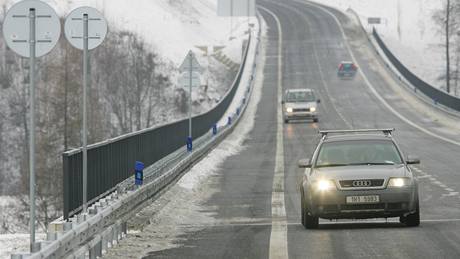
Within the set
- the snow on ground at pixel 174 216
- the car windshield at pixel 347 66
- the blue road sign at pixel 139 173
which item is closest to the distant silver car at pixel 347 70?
the car windshield at pixel 347 66

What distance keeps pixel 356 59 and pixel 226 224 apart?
269 ft

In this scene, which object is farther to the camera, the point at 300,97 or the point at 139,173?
the point at 300,97

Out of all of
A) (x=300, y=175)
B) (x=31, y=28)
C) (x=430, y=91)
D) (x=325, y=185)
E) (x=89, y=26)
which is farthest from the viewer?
(x=430, y=91)

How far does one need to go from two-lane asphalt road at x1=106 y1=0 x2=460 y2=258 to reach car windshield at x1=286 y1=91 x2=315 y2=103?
1.43 metres

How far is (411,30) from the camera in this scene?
131 m

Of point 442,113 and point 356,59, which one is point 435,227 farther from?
point 356,59

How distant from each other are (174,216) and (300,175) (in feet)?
32.7

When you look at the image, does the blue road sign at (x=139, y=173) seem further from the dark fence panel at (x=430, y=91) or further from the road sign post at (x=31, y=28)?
the dark fence panel at (x=430, y=91)

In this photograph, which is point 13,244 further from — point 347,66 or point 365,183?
point 347,66

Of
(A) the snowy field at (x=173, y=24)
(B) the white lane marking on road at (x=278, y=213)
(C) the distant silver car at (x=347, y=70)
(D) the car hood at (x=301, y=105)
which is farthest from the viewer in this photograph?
(A) the snowy field at (x=173, y=24)

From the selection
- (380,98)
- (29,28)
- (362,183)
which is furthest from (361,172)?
(380,98)

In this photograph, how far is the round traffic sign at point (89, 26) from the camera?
16.2 m

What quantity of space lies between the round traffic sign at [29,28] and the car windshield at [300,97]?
45.9 metres

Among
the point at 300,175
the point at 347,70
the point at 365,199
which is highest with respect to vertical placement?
the point at 347,70
